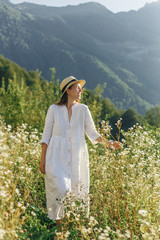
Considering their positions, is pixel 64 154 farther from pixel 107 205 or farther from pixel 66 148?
pixel 107 205

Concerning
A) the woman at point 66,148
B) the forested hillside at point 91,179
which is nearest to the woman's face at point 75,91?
the woman at point 66,148

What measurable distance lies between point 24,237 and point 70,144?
117 centimetres

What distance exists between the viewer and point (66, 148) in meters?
3.19

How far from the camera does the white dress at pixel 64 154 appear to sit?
3037 millimetres

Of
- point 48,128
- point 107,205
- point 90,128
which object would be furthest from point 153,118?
point 107,205

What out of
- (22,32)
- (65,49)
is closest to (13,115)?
(65,49)

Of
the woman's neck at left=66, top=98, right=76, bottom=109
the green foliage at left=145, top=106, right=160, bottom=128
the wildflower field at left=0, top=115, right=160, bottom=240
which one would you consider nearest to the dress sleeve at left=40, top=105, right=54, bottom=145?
the woman's neck at left=66, top=98, right=76, bottom=109

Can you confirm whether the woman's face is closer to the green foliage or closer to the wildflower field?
the wildflower field

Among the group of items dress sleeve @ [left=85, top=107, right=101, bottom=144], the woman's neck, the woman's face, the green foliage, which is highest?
the woman's face

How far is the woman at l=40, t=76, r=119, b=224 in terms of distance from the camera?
9.99ft

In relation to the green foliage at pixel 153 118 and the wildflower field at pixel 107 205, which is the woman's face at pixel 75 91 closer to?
the wildflower field at pixel 107 205

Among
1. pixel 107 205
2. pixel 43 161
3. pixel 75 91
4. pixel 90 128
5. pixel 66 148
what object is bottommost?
pixel 107 205

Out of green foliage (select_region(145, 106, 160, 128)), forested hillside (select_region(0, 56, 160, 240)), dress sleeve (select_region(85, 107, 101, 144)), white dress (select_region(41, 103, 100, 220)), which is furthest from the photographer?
green foliage (select_region(145, 106, 160, 128))

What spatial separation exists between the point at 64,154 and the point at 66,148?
0.24 ft
